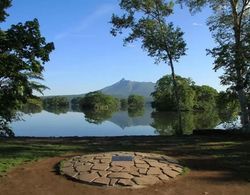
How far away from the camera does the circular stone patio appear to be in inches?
327

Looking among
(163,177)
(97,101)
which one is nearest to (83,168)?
(163,177)

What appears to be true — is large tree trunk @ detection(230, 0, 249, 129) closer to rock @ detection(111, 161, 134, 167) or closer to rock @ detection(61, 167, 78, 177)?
rock @ detection(111, 161, 134, 167)

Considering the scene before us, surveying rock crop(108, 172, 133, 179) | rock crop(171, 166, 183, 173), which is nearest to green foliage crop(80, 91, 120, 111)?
Result: rock crop(171, 166, 183, 173)

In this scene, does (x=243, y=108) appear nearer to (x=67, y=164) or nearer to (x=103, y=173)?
(x=67, y=164)

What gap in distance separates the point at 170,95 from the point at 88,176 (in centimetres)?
6575

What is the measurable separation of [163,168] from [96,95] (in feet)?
323

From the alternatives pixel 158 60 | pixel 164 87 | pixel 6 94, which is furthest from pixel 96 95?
pixel 6 94

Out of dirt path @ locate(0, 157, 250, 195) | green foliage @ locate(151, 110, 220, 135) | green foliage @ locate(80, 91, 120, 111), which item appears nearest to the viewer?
dirt path @ locate(0, 157, 250, 195)

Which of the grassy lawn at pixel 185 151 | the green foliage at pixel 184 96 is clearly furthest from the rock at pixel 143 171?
the green foliage at pixel 184 96

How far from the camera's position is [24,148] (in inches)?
507

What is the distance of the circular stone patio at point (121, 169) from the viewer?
8.30m

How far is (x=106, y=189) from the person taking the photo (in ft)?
25.5

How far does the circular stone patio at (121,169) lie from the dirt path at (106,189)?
304 mm

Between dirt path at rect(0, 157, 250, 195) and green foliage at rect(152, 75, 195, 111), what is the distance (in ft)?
198
